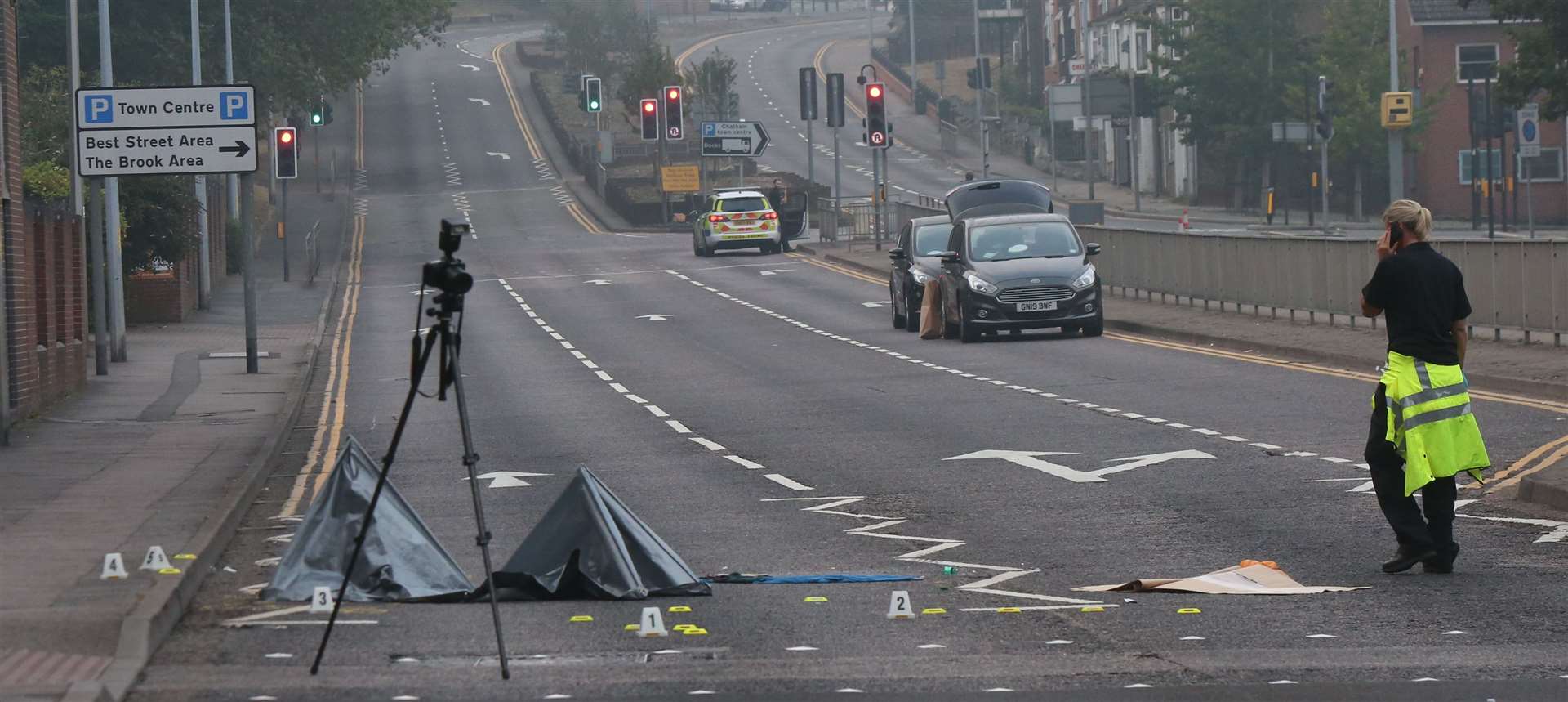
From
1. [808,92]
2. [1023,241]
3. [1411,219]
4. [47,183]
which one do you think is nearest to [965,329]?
[1023,241]

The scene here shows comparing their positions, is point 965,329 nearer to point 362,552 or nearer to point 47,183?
point 47,183

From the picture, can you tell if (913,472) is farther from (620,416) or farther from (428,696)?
(428,696)

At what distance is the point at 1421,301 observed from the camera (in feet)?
35.2

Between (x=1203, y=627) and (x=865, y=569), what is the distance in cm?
249

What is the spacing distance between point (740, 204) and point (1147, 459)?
39637mm

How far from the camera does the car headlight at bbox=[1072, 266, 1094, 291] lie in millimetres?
29188

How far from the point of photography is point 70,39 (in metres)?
27.4

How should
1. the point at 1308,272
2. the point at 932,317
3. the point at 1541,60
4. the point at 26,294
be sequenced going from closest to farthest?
the point at 26,294 < the point at 1308,272 < the point at 932,317 < the point at 1541,60

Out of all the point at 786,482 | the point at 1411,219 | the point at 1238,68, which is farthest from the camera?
the point at 1238,68

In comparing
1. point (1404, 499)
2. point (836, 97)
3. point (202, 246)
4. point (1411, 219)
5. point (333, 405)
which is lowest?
point (333, 405)

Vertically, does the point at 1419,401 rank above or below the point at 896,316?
above

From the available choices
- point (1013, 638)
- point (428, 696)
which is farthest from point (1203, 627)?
point (428, 696)

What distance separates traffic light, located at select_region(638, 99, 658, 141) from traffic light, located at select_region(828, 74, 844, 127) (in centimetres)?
547

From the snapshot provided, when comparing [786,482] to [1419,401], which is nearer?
[1419,401]
